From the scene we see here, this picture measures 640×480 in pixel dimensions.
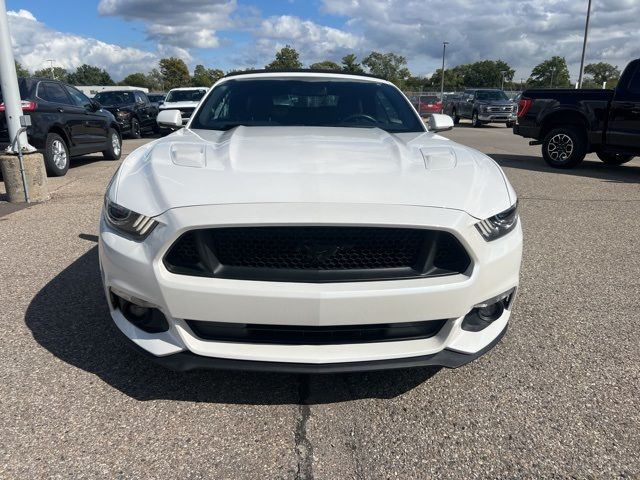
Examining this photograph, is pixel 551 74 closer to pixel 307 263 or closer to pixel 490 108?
pixel 490 108

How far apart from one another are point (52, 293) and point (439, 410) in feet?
9.31

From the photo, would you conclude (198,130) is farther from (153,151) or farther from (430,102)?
(430,102)

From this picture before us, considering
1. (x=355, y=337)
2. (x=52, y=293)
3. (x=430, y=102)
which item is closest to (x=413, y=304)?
(x=355, y=337)

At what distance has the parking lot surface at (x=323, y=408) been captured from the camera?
81.6 inches

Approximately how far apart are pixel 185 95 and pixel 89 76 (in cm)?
12095

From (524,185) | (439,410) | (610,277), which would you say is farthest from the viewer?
(524,185)

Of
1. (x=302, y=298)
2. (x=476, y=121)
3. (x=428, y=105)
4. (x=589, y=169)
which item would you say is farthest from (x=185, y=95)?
(x=428, y=105)

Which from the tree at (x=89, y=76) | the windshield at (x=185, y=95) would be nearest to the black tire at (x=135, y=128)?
the windshield at (x=185, y=95)

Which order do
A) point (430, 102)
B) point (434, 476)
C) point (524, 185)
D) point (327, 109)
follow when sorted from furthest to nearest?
point (430, 102) → point (524, 185) → point (327, 109) → point (434, 476)

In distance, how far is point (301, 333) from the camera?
2.19 meters

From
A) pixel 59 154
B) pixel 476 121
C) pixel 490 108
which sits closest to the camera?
pixel 59 154

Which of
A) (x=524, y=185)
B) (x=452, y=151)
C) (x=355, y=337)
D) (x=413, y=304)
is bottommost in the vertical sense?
(x=524, y=185)

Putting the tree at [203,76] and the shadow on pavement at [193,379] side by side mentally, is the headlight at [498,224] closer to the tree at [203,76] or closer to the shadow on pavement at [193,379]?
the shadow on pavement at [193,379]

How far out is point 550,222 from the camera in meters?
6.12
